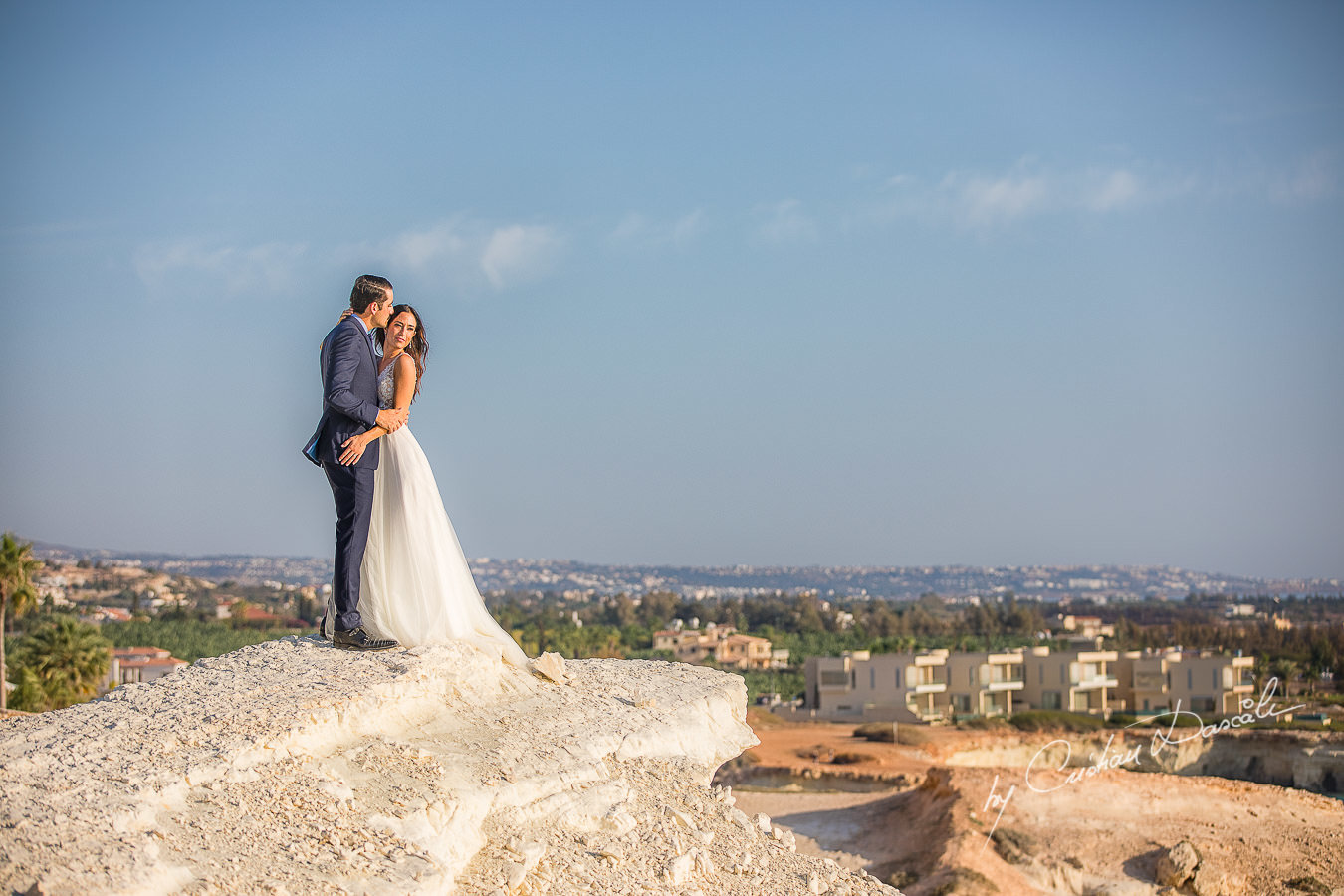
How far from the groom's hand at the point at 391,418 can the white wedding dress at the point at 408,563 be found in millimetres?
106

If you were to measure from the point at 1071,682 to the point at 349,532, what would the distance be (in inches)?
2484

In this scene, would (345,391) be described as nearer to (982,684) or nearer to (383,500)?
(383,500)

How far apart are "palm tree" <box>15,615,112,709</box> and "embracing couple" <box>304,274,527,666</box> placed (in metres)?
29.1

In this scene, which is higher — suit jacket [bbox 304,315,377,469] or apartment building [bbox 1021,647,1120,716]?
suit jacket [bbox 304,315,377,469]

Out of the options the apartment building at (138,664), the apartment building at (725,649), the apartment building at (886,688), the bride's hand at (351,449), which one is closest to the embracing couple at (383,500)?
the bride's hand at (351,449)

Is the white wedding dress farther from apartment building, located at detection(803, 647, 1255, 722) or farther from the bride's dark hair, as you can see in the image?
apartment building, located at detection(803, 647, 1255, 722)

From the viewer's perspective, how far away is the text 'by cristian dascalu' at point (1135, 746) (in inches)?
1225

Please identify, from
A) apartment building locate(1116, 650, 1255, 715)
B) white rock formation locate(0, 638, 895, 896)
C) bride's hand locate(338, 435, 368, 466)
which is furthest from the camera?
apartment building locate(1116, 650, 1255, 715)

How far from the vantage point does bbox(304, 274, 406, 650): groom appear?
6.95m

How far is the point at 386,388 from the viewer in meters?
7.33

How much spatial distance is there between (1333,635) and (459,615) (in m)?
90.8

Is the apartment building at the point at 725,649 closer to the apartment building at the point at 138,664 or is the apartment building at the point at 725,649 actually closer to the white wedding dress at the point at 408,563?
the apartment building at the point at 138,664

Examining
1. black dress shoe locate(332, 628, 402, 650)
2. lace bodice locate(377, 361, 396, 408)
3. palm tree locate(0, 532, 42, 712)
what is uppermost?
lace bodice locate(377, 361, 396, 408)

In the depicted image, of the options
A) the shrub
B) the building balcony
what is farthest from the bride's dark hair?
the building balcony
